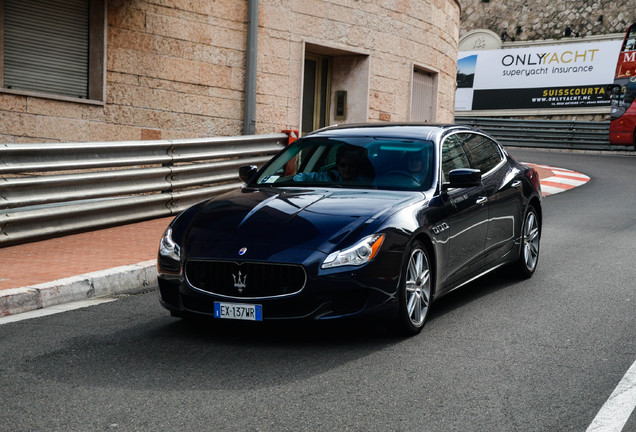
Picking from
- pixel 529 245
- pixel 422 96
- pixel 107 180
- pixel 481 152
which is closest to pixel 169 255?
pixel 481 152

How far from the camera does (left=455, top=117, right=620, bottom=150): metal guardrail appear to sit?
1214 inches

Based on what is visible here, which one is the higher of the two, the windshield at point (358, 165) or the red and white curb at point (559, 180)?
the windshield at point (358, 165)

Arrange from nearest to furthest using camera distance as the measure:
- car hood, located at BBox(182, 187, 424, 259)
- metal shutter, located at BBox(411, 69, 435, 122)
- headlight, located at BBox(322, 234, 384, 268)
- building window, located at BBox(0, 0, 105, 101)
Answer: headlight, located at BBox(322, 234, 384, 268) → car hood, located at BBox(182, 187, 424, 259) → building window, located at BBox(0, 0, 105, 101) → metal shutter, located at BBox(411, 69, 435, 122)

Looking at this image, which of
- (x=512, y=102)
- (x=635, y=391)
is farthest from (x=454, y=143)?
(x=512, y=102)

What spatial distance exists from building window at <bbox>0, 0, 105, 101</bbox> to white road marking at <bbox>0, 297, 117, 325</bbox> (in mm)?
5011

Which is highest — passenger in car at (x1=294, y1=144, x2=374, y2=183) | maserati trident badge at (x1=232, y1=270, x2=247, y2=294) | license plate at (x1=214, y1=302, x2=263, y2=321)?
passenger in car at (x1=294, y1=144, x2=374, y2=183)

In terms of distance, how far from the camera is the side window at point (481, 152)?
296 inches

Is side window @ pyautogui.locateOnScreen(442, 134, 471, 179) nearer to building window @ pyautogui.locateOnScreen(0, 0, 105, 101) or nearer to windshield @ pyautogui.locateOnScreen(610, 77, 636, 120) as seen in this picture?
building window @ pyautogui.locateOnScreen(0, 0, 105, 101)

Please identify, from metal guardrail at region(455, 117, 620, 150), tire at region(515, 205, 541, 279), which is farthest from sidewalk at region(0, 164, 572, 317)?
metal guardrail at region(455, 117, 620, 150)

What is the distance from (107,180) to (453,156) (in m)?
4.46

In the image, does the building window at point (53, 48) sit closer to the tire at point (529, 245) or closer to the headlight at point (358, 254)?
the tire at point (529, 245)

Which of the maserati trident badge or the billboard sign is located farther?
the billboard sign

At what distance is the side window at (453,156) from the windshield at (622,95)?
875 inches

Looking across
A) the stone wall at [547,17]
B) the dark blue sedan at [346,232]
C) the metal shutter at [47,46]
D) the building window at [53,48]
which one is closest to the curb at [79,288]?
the dark blue sedan at [346,232]
